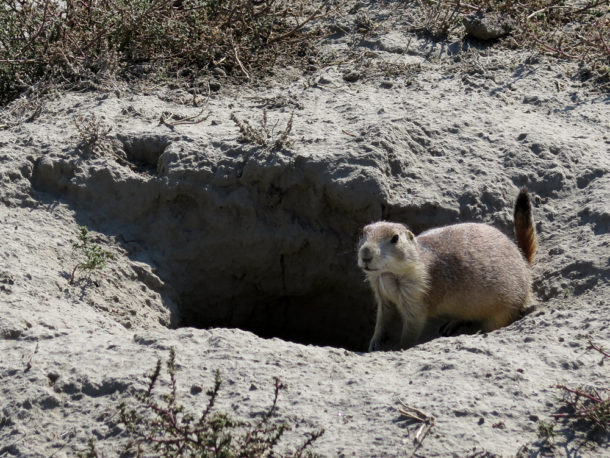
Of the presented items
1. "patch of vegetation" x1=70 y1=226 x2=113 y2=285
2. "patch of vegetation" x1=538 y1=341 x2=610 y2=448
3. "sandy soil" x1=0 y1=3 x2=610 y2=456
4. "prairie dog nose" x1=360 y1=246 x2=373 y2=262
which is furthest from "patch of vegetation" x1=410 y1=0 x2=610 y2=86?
"patch of vegetation" x1=538 y1=341 x2=610 y2=448

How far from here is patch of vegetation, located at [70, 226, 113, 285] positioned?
5945mm

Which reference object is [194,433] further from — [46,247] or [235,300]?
[235,300]

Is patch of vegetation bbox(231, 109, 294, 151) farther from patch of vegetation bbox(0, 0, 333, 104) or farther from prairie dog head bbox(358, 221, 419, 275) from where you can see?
patch of vegetation bbox(0, 0, 333, 104)

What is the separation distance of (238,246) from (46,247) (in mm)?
1597

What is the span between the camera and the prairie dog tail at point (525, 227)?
6.36 metres

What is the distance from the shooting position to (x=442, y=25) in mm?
8328

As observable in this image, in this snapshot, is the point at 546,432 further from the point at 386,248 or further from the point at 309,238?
the point at 309,238

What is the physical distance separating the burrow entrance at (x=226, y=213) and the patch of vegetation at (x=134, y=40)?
1.19 m

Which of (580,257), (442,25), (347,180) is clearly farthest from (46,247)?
(442,25)

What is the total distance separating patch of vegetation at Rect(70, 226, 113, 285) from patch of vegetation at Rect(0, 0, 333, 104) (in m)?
1.79

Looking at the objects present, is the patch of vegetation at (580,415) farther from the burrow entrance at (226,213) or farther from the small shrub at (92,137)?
the small shrub at (92,137)

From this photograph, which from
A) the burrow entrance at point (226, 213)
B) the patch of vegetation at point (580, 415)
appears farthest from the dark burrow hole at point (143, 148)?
the patch of vegetation at point (580, 415)

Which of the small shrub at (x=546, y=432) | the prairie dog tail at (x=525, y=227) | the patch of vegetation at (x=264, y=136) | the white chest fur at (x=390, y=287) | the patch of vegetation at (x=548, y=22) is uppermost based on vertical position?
the patch of vegetation at (x=548, y=22)

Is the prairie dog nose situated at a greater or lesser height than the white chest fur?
greater
